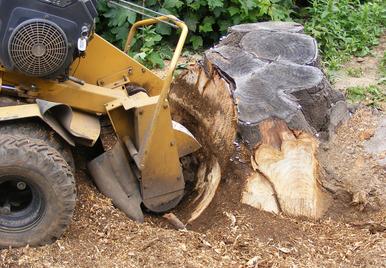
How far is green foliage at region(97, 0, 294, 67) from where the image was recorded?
278 inches

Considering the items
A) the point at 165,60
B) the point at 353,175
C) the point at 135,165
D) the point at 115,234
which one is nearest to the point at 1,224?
the point at 115,234

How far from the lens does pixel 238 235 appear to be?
13.8 ft

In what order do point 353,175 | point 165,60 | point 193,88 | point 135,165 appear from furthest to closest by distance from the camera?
1. point 165,60
2. point 193,88
3. point 353,175
4. point 135,165

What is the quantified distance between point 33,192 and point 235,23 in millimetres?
3927

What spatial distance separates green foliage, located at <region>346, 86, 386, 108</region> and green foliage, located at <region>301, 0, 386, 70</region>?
2.16 ft

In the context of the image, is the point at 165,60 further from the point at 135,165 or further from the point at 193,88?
the point at 135,165

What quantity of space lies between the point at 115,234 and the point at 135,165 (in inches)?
20.3

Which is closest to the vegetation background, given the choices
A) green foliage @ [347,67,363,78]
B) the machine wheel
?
green foliage @ [347,67,363,78]

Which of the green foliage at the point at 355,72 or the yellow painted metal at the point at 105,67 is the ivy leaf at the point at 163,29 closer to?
the green foliage at the point at 355,72

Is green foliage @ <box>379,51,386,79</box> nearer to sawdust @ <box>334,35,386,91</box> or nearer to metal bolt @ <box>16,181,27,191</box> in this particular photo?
sawdust @ <box>334,35,386,91</box>

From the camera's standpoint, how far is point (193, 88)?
200 inches

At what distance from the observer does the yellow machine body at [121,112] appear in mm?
4102

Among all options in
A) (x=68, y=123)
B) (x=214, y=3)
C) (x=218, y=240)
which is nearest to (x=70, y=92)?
(x=68, y=123)

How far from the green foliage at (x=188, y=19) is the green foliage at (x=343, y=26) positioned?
381 millimetres
